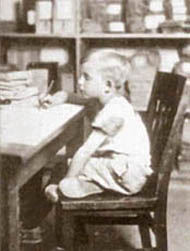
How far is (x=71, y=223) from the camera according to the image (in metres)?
1.80

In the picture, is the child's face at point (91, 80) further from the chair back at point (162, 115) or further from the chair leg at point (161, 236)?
the chair leg at point (161, 236)

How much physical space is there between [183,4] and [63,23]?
2.40ft

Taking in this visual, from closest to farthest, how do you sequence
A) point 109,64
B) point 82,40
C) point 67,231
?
point 67,231 < point 109,64 < point 82,40

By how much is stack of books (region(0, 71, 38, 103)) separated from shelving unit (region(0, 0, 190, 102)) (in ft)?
3.84

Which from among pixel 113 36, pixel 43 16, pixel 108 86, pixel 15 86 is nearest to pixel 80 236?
pixel 108 86


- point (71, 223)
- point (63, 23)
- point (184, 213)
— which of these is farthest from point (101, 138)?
point (63, 23)

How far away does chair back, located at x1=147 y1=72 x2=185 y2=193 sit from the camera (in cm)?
184

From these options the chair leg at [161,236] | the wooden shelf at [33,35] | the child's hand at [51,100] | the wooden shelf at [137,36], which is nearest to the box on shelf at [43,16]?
the wooden shelf at [33,35]

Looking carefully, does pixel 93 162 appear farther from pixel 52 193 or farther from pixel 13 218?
pixel 13 218

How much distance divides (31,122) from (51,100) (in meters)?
0.40

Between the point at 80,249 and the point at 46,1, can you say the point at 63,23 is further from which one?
the point at 80,249

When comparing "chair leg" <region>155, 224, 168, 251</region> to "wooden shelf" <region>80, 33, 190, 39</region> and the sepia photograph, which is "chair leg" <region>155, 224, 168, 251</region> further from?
"wooden shelf" <region>80, 33, 190, 39</region>

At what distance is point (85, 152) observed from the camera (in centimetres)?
179

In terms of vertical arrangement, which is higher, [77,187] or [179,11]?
[179,11]
